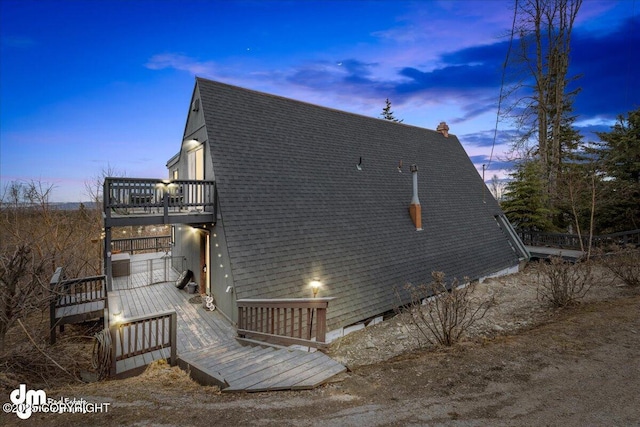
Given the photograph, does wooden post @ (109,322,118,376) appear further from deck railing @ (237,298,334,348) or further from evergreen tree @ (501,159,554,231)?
evergreen tree @ (501,159,554,231)

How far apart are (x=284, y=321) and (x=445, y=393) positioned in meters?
3.05

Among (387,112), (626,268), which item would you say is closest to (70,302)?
(626,268)

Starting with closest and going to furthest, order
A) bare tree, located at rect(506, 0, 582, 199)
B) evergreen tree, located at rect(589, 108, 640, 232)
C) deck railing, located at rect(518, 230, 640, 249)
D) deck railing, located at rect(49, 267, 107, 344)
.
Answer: deck railing, located at rect(49, 267, 107, 344), deck railing, located at rect(518, 230, 640, 249), evergreen tree, located at rect(589, 108, 640, 232), bare tree, located at rect(506, 0, 582, 199)

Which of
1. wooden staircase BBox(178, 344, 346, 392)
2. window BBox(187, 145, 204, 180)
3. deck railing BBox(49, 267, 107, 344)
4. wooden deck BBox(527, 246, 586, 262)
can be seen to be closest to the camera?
wooden staircase BBox(178, 344, 346, 392)

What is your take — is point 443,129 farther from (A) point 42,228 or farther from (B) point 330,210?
(A) point 42,228

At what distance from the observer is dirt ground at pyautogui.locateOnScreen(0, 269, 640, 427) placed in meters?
2.80

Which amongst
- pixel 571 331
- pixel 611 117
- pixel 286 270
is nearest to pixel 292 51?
pixel 286 270

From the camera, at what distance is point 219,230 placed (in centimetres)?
722

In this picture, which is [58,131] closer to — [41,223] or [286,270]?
[41,223]

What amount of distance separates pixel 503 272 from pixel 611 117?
1274cm

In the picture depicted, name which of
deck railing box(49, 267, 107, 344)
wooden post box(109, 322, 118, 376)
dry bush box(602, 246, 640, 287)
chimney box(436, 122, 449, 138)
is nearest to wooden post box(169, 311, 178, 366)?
wooden post box(109, 322, 118, 376)

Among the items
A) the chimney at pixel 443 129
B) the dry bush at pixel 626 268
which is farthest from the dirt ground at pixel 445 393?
the chimney at pixel 443 129

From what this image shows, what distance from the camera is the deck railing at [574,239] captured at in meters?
13.4

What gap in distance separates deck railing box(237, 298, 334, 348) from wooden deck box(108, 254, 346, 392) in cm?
29
